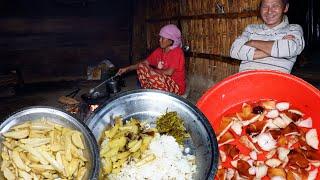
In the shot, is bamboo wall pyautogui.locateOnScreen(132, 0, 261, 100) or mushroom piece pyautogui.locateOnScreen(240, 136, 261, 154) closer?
mushroom piece pyautogui.locateOnScreen(240, 136, 261, 154)

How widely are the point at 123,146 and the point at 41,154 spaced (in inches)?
26.1

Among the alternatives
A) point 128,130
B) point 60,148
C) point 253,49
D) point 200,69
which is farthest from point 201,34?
point 60,148

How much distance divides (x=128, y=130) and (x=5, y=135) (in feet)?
3.23

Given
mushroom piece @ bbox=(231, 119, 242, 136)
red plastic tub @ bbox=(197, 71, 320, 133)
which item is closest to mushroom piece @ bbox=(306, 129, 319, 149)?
red plastic tub @ bbox=(197, 71, 320, 133)

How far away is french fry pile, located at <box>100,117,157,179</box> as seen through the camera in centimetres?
285

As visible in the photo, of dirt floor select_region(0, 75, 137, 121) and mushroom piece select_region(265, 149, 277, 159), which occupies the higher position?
mushroom piece select_region(265, 149, 277, 159)

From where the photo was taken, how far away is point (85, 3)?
32.5 feet

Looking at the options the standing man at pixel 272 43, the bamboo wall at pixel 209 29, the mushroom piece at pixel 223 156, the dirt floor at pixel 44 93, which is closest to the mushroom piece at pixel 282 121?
the mushroom piece at pixel 223 156

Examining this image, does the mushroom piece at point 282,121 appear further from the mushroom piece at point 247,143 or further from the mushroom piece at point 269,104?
the mushroom piece at point 247,143

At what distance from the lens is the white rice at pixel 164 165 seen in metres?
2.85

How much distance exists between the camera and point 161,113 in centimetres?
322

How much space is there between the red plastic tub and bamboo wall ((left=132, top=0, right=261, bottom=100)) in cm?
242

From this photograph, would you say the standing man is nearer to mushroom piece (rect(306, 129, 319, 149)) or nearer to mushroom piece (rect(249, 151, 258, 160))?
mushroom piece (rect(306, 129, 319, 149))

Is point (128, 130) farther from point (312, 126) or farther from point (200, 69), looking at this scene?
point (200, 69)
